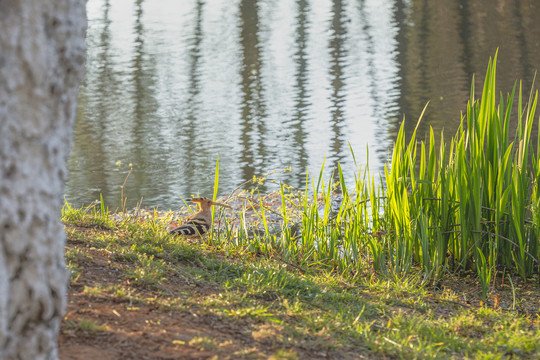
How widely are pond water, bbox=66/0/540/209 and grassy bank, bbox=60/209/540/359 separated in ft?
12.3

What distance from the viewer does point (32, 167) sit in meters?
1.62

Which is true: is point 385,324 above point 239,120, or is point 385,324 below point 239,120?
below

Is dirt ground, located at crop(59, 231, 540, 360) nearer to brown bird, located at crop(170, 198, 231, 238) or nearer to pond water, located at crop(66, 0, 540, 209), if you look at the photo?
brown bird, located at crop(170, 198, 231, 238)

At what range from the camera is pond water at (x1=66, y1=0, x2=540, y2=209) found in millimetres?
8742

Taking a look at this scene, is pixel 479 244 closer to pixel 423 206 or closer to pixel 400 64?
pixel 423 206

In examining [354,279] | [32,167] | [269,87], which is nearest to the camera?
[32,167]

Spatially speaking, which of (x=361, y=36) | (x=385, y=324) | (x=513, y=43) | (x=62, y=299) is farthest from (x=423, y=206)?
(x=361, y=36)

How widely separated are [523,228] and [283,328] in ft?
6.96

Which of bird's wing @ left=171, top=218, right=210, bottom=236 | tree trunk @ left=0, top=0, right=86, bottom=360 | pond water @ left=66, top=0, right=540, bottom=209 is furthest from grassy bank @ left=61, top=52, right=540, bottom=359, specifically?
pond water @ left=66, top=0, right=540, bottom=209

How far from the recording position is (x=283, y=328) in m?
2.52

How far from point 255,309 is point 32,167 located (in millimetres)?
1366

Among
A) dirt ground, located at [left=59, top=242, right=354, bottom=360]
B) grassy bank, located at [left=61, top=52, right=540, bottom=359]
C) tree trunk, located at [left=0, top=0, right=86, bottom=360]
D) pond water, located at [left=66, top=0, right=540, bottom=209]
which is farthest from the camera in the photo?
pond water, located at [left=66, top=0, right=540, bottom=209]

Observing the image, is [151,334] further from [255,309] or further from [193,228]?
[193,228]

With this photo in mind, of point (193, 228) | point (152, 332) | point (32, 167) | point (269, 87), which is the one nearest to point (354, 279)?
point (193, 228)
